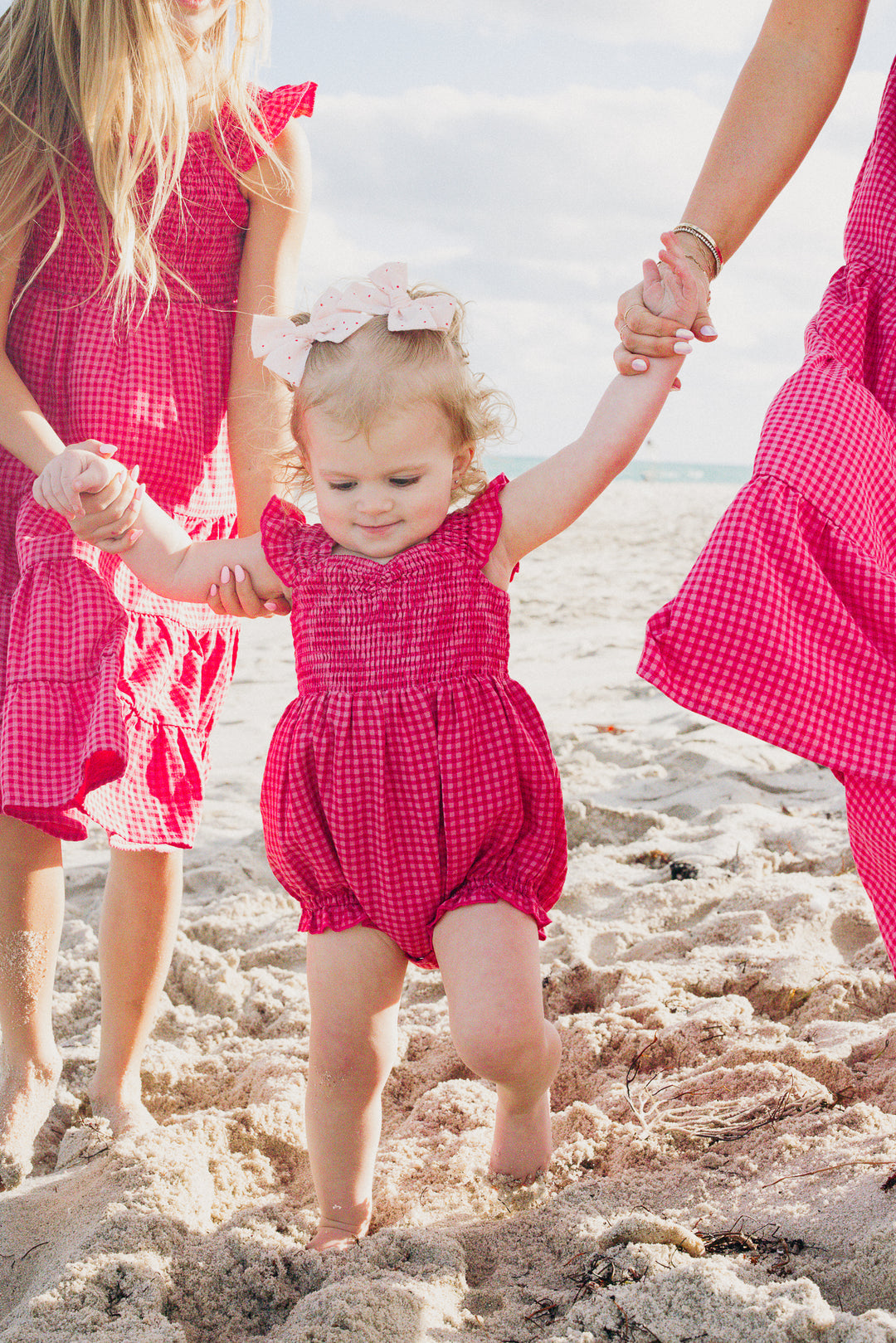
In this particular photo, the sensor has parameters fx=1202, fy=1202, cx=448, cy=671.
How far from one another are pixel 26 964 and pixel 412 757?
103 centimetres

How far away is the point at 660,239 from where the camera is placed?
7.12ft

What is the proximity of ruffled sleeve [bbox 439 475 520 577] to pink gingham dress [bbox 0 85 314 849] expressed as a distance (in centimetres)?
70

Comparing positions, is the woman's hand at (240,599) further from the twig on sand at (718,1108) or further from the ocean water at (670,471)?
the ocean water at (670,471)

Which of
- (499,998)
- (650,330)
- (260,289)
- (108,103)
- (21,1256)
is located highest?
(108,103)

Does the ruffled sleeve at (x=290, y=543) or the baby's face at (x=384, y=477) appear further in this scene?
the ruffled sleeve at (x=290, y=543)

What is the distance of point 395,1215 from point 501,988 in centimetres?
52

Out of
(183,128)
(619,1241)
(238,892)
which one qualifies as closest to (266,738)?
(238,892)

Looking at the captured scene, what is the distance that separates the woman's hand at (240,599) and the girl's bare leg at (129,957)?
58 centimetres

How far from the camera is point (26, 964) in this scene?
2.48 m

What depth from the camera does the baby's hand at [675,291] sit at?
214 centimetres

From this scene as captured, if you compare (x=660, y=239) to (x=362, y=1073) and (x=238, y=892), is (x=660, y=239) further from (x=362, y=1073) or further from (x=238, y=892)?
(x=238, y=892)

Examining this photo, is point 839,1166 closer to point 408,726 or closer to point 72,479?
point 408,726

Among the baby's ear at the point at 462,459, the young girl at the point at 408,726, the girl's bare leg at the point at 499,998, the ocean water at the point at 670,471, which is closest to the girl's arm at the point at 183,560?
the young girl at the point at 408,726

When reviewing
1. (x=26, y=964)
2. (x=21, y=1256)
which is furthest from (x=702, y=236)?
(x=21, y=1256)
